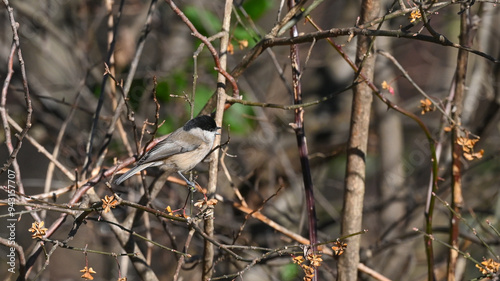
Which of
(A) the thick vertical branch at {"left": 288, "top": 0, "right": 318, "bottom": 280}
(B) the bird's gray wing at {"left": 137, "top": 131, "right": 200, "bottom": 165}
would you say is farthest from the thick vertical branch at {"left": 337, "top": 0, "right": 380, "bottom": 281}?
(B) the bird's gray wing at {"left": 137, "top": 131, "right": 200, "bottom": 165}

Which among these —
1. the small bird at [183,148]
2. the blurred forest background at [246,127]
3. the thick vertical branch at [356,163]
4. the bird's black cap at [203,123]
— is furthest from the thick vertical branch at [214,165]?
the blurred forest background at [246,127]

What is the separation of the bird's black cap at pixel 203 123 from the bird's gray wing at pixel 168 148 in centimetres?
13

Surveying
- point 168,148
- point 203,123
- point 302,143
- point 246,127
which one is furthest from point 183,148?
point 246,127

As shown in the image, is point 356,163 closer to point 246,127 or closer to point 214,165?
point 214,165

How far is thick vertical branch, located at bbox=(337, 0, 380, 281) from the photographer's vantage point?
7.97 ft

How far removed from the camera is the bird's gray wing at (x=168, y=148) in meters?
2.50

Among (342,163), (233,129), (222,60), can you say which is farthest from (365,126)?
(342,163)

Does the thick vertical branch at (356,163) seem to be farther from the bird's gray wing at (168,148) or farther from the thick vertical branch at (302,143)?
the bird's gray wing at (168,148)

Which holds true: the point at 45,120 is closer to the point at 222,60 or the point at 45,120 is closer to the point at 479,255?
the point at 222,60

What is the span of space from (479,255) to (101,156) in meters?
3.34

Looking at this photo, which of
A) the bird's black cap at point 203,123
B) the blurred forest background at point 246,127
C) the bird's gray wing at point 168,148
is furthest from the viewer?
the blurred forest background at point 246,127

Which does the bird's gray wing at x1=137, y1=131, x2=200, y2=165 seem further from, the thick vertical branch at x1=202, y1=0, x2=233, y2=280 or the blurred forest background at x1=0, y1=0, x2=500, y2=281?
the blurred forest background at x1=0, y1=0, x2=500, y2=281

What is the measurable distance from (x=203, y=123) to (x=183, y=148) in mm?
312

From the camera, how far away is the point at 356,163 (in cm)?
247
